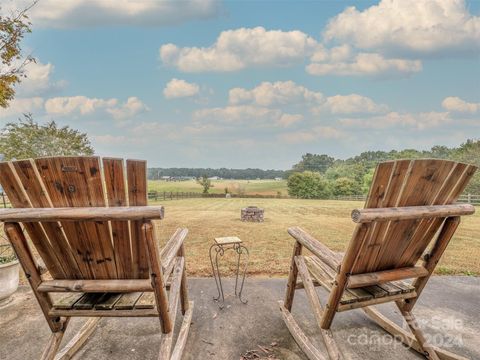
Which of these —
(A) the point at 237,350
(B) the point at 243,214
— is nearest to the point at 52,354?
(A) the point at 237,350

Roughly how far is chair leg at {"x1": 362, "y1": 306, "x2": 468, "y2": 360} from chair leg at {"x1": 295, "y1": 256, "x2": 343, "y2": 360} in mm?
790

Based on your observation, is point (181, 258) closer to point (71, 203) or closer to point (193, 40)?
point (71, 203)

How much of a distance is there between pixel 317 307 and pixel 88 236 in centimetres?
167

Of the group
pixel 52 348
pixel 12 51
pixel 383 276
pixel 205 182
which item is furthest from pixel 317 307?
pixel 205 182

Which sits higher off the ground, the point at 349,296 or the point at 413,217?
the point at 413,217

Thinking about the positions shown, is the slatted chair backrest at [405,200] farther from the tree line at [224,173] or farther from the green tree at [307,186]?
the tree line at [224,173]

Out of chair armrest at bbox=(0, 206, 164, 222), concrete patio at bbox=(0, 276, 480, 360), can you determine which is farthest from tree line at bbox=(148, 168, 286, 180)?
chair armrest at bbox=(0, 206, 164, 222)

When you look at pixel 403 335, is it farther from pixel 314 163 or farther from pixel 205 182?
pixel 314 163

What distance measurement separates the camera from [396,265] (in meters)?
1.87

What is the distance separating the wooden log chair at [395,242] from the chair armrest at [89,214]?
1.10m

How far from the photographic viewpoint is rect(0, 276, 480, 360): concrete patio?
79.8 inches

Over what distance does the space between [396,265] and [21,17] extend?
25.6 feet

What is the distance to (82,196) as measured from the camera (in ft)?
4.55

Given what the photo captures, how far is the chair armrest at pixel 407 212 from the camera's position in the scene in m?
1.35
